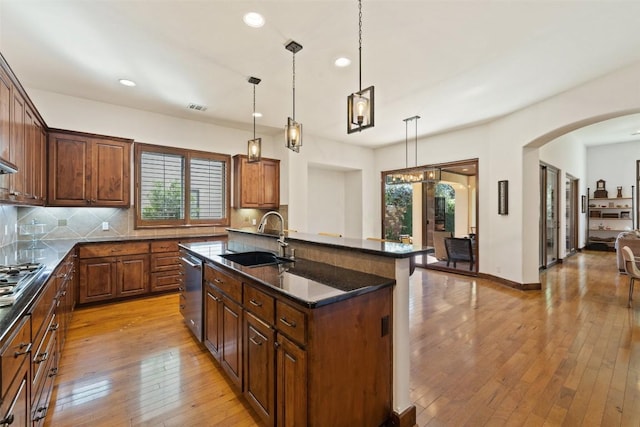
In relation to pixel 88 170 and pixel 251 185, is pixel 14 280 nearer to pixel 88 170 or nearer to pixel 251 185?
pixel 88 170

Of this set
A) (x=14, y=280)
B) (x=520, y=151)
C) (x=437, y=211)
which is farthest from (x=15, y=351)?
(x=437, y=211)

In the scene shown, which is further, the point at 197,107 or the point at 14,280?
the point at 197,107

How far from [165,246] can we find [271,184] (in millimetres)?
2356

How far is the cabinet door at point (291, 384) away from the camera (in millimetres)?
1464

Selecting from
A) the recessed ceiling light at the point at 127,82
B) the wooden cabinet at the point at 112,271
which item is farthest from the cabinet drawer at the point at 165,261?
the recessed ceiling light at the point at 127,82

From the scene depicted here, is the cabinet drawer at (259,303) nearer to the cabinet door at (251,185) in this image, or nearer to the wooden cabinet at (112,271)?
the wooden cabinet at (112,271)

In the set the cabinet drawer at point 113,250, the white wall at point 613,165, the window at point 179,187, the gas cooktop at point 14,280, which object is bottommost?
the cabinet drawer at point 113,250

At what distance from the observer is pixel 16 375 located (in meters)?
1.22

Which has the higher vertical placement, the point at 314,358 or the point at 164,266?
the point at 314,358

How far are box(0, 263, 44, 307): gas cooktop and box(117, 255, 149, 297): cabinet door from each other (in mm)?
2201

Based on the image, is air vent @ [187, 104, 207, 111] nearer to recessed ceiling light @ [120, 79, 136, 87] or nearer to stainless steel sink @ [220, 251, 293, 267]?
recessed ceiling light @ [120, 79, 136, 87]

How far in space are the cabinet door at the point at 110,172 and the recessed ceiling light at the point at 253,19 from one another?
320cm

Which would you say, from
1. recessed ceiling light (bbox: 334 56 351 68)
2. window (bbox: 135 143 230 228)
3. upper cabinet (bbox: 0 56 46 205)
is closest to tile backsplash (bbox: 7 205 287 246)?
window (bbox: 135 143 230 228)

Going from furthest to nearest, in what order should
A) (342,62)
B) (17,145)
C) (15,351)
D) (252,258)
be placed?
(342,62) → (252,258) → (17,145) → (15,351)
